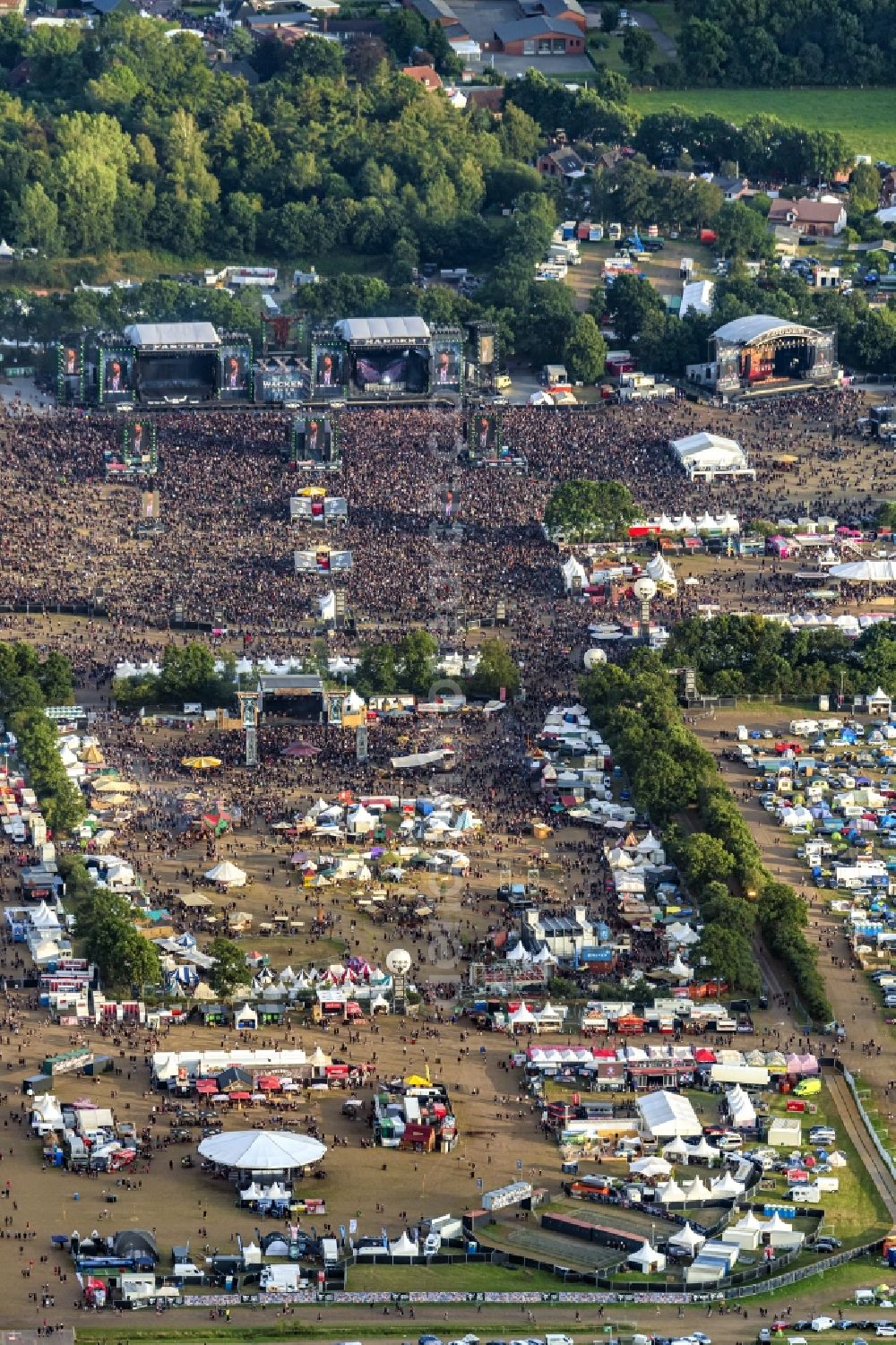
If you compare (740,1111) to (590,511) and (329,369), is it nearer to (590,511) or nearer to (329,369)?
(590,511)

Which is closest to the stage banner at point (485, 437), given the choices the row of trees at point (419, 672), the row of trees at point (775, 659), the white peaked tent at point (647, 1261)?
the row of trees at point (775, 659)

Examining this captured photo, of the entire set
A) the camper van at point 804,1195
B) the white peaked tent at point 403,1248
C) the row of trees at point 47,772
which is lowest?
the row of trees at point 47,772

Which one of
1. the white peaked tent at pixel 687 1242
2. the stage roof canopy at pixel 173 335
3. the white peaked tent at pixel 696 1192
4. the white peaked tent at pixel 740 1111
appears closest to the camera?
the white peaked tent at pixel 687 1242

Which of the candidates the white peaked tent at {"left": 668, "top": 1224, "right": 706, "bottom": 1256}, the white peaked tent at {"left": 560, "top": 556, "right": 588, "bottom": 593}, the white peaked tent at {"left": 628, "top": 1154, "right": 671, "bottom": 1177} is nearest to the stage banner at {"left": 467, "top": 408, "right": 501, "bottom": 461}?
the white peaked tent at {"left": 560, "top": 556, "right": 588, "bottom": 593}

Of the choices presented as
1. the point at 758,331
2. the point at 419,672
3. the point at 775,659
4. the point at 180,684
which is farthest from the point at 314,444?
the point at 775,659

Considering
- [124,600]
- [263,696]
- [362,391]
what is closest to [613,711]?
[263,696]

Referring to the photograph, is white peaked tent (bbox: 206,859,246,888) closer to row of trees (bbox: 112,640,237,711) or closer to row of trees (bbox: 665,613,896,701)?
row of trees (bbox: 112,640,237,711)

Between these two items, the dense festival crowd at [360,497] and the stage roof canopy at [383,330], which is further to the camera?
the stage roof canopy at [383,330]

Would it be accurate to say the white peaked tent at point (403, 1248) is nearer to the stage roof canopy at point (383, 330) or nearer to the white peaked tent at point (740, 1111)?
the white peaked tent at point (740, 1111)
